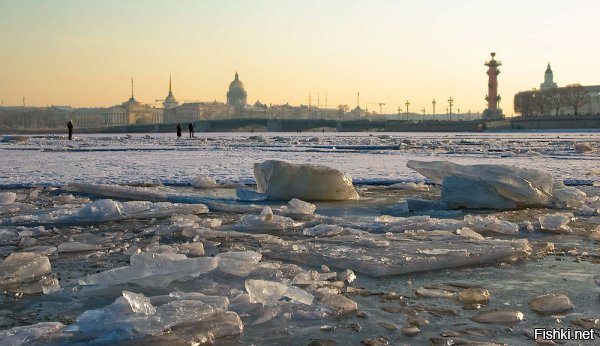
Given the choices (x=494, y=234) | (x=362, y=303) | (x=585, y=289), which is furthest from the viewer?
(x=494, y=234)

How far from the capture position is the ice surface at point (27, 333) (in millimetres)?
2625

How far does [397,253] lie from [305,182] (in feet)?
13.7

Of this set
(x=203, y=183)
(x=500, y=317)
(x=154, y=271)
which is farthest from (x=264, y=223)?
(x=203, y=183)

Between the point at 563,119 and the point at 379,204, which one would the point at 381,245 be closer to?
the point at 379,204

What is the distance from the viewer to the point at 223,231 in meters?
5.61

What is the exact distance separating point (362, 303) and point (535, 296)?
0.86m

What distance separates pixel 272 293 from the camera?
10.7 ft

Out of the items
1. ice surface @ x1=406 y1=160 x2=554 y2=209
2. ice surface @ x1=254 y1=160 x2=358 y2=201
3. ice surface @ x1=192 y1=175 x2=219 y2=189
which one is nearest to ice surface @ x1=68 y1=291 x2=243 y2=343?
ice surface @ x1=406 y1=160 x2=554 y2=209

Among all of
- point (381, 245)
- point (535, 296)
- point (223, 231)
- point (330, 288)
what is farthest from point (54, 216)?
point (535, 296)

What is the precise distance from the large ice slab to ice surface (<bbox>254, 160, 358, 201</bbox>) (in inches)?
129

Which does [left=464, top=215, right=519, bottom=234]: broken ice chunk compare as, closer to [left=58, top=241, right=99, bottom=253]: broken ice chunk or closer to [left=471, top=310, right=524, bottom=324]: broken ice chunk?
[left=471, top=310, right=524, bottom=324]: broken ice chunk

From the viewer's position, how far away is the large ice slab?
4160 mm

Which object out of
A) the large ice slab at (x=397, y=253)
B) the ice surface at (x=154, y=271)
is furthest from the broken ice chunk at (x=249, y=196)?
the ice surface at (x=154, y=271)

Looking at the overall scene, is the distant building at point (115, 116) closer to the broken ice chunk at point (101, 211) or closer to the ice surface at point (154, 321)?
the broken ice chunk at point (101, 211)
